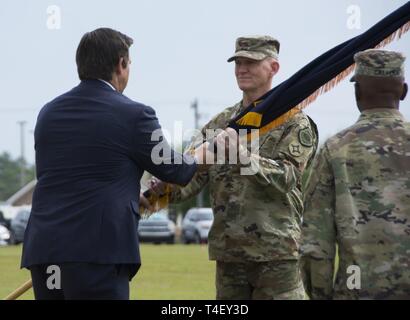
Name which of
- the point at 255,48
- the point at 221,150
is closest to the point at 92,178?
the point at 221,150

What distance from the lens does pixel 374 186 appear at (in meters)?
4.91

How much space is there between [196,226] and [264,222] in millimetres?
34577

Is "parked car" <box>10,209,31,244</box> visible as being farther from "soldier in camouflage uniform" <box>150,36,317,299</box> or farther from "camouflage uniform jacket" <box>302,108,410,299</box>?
"camouflage uniform jacket" <box>302,108,410,299</box>

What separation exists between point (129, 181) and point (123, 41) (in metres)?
0.71

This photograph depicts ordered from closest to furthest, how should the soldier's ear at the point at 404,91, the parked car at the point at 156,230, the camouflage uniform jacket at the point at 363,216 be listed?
the camouflage uniform jacket at the point at 363,216 → the soldier's ear at the point at 404,91 → the parked car at the point at 156,230

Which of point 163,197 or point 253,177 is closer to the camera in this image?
point 253,177

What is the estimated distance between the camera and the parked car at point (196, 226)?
40375 millimetres

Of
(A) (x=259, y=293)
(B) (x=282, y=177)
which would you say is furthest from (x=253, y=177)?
(A) (x=259, y=293)

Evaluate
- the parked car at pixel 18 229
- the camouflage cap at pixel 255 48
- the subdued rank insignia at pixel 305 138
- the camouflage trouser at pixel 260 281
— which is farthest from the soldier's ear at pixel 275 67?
the parked car at pixel 18 229

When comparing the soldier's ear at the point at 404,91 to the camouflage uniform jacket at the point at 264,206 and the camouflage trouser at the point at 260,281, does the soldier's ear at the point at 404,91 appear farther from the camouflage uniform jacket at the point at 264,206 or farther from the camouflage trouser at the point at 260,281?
the camouflage trouser at the point at 260,281

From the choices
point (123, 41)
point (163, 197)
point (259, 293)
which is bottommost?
point (259, 293)

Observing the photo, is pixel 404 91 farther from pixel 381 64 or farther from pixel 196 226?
pixel 196 226

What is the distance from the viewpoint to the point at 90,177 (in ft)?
16.9

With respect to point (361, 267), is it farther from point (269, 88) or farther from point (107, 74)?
point (269, 88)
